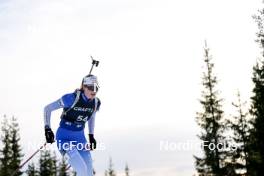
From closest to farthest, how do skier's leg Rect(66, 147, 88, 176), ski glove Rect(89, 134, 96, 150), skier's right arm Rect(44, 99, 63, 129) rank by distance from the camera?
skier's leg Rect(66, 147, 88, 176) → skier's right arm Rect(44, 99, 63, 129) → ski glove Rect(89, 134, 96, 150)

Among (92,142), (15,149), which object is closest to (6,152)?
(15,149)

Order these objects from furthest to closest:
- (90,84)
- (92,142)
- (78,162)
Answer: (92,142)
(90,84)
(78,162)

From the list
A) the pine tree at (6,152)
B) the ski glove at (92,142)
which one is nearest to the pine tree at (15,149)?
the pine tree at (6,152)

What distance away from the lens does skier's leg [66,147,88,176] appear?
902 centimetres

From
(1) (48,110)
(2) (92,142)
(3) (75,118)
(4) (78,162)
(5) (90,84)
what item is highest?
(5) (90,84)

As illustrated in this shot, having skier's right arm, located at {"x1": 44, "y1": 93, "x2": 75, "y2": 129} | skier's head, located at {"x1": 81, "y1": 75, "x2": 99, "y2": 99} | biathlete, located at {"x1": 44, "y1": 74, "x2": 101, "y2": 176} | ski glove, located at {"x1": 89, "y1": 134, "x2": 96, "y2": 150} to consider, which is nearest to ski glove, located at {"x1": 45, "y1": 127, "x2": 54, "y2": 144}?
biathlete, located at {"x1": 44, "y1": 74, "x2": 101, "y2": 176}

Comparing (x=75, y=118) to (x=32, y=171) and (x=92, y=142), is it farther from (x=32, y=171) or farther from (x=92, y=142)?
(x=32, y=171)

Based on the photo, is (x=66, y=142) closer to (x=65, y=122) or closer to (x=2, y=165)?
(x=65, y=122)

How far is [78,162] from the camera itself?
9.09 meters

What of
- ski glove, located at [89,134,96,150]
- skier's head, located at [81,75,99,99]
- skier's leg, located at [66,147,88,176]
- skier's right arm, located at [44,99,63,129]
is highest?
skier's head, located at [81,75,99,99]

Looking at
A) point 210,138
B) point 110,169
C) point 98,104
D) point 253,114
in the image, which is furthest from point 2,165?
point 98,104

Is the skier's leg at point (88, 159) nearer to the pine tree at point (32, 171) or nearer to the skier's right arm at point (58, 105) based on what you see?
the skier's right arm at point (58, 105)

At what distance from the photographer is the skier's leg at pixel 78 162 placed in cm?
902

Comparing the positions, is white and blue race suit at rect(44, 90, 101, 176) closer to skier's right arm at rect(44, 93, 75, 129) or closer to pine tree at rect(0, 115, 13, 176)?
skier's right arm at rect(44, 93, 75, 129)
